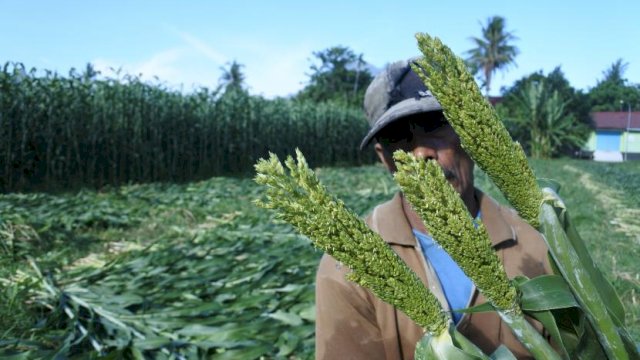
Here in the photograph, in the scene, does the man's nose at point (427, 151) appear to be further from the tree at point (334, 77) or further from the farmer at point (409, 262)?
the tree at point (334, 77)

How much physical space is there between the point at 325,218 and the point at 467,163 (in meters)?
1.18

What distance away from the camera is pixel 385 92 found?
1532 mm

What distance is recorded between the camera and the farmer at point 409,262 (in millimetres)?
1511

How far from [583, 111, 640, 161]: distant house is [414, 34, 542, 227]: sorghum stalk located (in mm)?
53236

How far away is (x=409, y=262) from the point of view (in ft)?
5.31

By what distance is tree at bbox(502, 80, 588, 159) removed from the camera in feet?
128

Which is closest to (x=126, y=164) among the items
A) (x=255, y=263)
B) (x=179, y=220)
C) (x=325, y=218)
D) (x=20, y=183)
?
(x=20, y=183)

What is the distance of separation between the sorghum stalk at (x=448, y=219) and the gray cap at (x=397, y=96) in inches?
36.2

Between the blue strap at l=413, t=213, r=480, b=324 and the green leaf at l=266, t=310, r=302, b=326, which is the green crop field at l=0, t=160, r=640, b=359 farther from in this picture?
the blue strap at l=413, t=213, r=480, b=324

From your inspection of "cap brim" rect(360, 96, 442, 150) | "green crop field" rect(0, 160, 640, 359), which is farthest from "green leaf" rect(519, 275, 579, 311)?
"green crop field" rect(0, 160, 640, 359)

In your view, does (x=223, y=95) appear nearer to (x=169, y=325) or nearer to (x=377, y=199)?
(x=377, y=199)

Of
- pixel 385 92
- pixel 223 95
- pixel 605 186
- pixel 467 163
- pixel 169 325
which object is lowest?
pixel 605 186

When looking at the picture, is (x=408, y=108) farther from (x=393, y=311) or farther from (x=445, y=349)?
(x=445, y=349)

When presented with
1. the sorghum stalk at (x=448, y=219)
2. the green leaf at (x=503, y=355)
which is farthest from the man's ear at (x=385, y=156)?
the sorghum stalk at (x=448, y=219)
